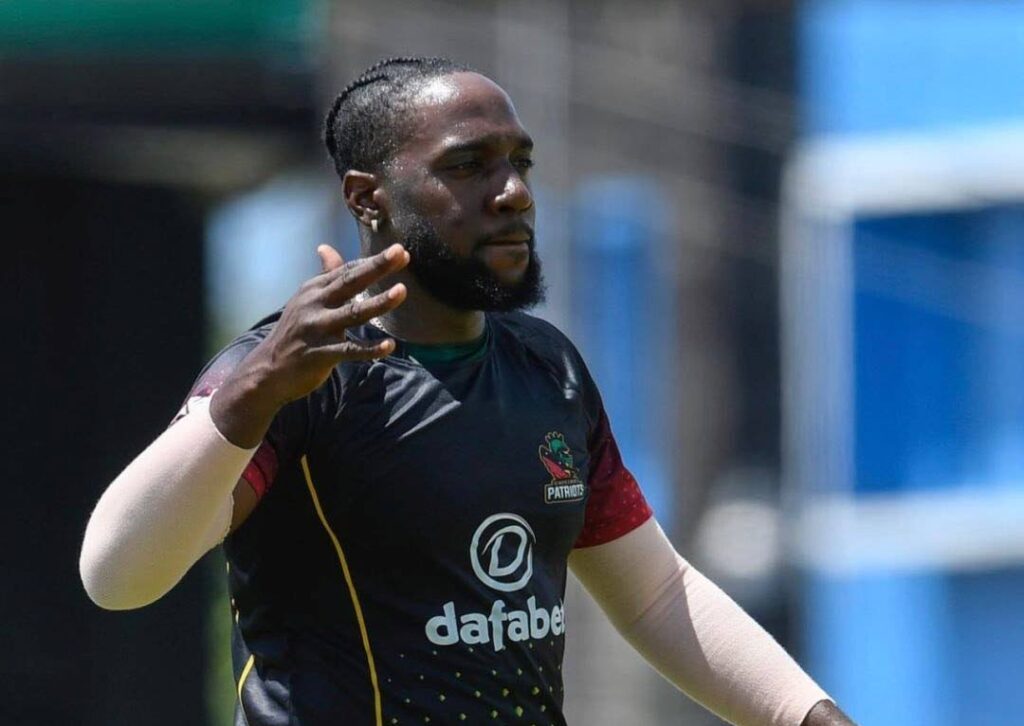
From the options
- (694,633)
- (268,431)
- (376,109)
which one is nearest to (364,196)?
(376,109)

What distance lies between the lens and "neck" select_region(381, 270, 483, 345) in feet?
10.9

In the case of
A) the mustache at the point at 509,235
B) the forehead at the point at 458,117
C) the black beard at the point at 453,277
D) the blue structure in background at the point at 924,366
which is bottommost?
the blue structure in background at the point at 924,366

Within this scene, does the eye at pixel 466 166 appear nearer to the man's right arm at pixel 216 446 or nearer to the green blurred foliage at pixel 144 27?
the man's right arm at pixel 216 446

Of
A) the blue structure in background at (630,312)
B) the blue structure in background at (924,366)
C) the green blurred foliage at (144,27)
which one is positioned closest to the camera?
the green blurred foliage at (144,27)

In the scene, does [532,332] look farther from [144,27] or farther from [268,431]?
[144,27]

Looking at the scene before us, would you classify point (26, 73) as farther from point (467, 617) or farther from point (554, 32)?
point (467, 617)

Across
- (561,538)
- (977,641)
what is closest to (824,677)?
(977,641)

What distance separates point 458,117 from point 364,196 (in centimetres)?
22

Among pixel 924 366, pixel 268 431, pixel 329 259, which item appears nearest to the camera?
pixel 329 259

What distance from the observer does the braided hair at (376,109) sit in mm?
3320

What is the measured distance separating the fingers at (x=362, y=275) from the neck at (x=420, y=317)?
0.51 m

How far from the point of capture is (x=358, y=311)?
9.05ft

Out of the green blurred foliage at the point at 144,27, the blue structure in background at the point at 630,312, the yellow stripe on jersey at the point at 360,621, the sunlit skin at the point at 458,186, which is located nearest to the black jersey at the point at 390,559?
the yellow stripe on jersey at the point at 360,621

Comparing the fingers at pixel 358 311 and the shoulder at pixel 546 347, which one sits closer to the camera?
the fingers at pixel 358 311
